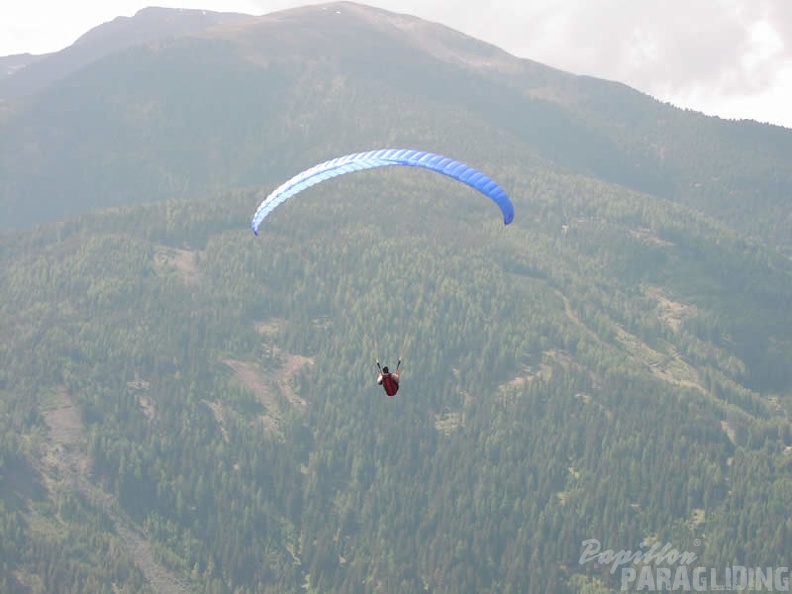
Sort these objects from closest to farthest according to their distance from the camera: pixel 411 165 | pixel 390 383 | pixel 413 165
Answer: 1. pixel 390 383
2. pixel 411 165
3. pixel 413 165

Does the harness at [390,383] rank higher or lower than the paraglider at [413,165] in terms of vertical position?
lower

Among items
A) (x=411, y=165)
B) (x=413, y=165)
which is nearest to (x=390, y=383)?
(x=411, y=165)

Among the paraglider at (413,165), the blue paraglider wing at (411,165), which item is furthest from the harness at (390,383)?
the blue paraglider wing at (411,165)

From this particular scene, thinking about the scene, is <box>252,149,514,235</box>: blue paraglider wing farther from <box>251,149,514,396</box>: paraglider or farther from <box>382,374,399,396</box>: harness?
<box>382,374,399,396</box>: harness

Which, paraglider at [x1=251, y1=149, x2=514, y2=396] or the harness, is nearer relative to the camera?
the harness

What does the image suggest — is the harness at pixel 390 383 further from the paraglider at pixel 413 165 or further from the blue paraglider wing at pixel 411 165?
the blue paraglider wing at pixel 411 165

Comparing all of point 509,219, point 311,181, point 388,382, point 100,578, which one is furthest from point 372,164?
point 100,578

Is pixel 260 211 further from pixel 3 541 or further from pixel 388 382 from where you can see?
pixel 3 541

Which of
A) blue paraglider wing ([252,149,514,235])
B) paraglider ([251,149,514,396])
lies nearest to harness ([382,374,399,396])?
paraglider ([251,149,514,396])

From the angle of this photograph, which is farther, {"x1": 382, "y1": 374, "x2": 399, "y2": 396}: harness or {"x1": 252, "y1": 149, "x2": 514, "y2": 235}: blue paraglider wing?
{"x1": 252, "y1": 149, "x2": 514, "y2": 235}: blue paraglider wing

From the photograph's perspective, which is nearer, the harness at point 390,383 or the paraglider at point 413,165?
the harness at point 390,383

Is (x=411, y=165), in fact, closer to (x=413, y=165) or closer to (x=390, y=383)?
(x=413, y=165)

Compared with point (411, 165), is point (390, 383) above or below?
below

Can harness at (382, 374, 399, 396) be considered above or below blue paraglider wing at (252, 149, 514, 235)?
below
